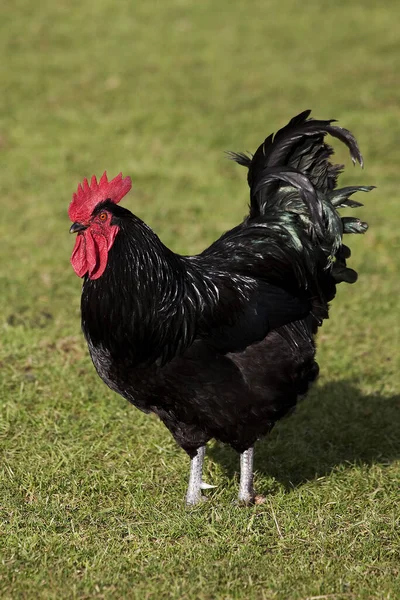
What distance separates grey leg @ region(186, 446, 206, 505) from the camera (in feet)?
15.2

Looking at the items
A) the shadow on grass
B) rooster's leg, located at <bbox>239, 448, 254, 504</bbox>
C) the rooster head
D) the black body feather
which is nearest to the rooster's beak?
the rooster head

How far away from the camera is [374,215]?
9633 millimetres

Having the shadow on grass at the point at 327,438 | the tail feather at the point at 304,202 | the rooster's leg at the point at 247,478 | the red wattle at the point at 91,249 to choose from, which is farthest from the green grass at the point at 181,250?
the red wattle at the point at 91,249

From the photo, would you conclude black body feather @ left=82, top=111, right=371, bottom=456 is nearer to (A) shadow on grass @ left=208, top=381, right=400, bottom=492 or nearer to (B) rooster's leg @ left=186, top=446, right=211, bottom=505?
(B) rooster's leg @ left=186, top=446, right=211, bottom=505

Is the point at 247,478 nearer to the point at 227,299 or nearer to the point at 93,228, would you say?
the point at 227,299

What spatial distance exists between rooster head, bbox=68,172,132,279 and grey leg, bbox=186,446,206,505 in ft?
4.08

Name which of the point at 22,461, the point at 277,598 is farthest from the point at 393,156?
the point at 277,598

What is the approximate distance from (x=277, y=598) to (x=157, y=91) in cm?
1043

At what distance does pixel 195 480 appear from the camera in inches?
184

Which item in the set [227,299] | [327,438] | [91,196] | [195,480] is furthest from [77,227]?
[327,438]

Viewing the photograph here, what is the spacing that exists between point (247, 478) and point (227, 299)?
3.40 ft

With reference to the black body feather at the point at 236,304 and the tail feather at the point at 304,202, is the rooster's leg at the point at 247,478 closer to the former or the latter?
the black body feather at the point at 236,304

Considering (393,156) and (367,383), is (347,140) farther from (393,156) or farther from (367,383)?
(393,156)

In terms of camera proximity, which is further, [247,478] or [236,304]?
[247,478]
